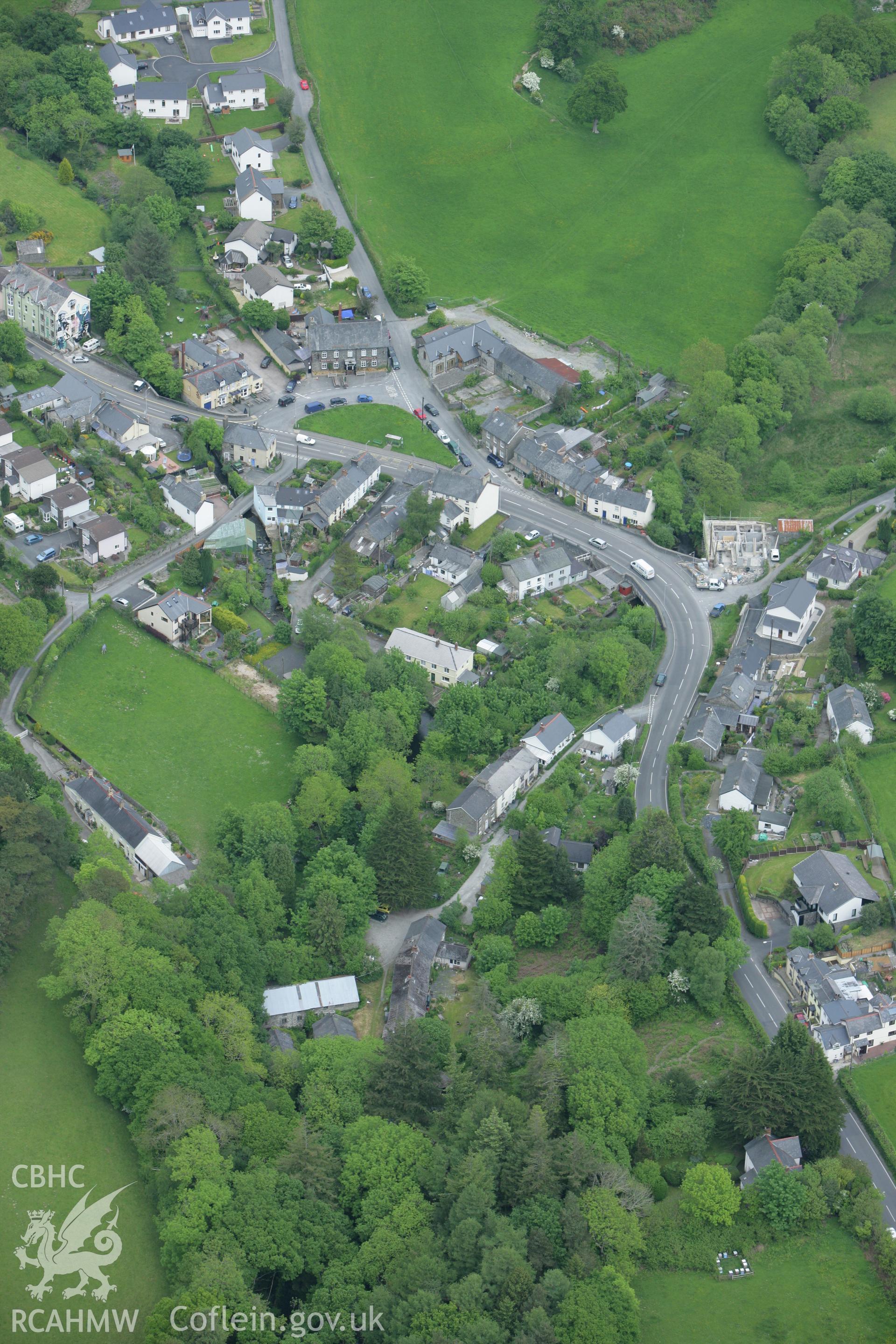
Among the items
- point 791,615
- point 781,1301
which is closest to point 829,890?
point 781,1301

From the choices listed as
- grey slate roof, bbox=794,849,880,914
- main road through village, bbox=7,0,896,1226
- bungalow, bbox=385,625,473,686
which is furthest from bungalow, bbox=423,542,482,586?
grey slate roof, bbox=794,849,880,914

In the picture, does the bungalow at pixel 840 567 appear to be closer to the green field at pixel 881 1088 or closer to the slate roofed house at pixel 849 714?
the slate roofed house at pixel 849 714

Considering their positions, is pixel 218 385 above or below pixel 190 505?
above

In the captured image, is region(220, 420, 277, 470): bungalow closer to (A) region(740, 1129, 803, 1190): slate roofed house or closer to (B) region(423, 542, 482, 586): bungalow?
(B) region(423, 542, 482, 586): bungalow

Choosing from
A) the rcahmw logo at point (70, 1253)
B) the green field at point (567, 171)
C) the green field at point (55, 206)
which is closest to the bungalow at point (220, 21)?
the green field at point (567, 171)

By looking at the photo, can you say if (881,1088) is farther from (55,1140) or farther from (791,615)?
(55,1140)

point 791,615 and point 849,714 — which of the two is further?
point 791,615

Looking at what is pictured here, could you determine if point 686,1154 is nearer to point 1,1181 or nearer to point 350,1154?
point 350,1154

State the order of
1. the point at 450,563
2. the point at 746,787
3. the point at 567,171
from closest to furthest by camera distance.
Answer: the point at 746,787 → the point at 450,563 → the point at 567,171
